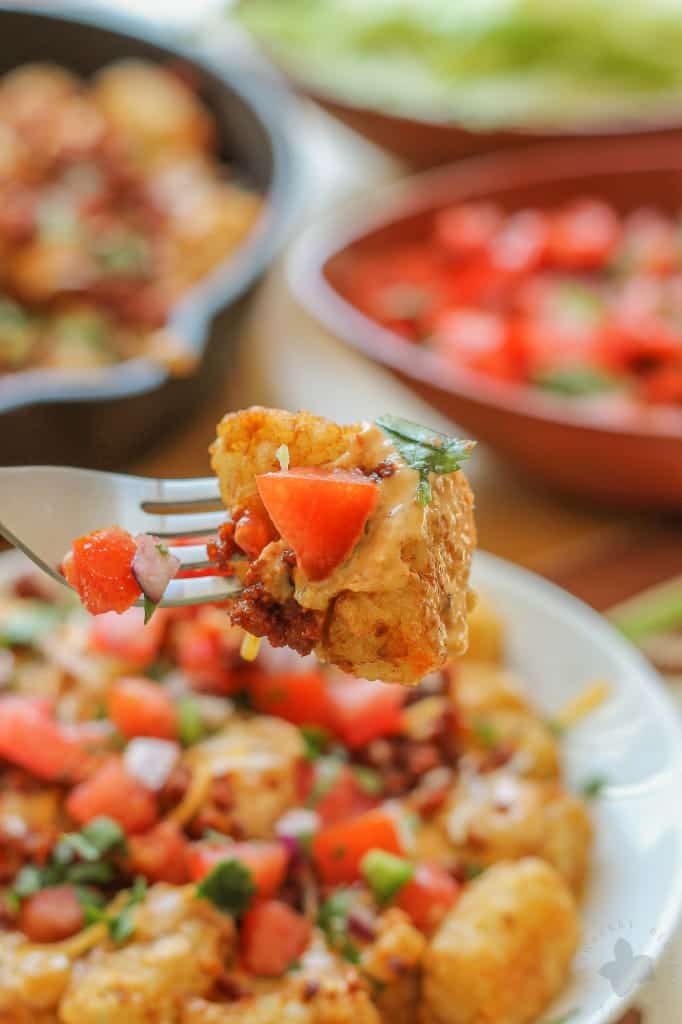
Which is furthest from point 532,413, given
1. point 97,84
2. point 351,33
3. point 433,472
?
point 351,33

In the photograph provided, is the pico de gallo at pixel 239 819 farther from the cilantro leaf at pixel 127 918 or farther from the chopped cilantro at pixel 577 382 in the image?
the chopped cilantro at pixel 577 382

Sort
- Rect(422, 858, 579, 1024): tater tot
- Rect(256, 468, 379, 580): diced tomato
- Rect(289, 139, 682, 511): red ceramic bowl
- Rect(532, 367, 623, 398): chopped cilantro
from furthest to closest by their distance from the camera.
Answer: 1. Rect(532, 367, 623, 398): chopped cilantro
2. Rect(289, 139, 682, 511): red ceramic bowl
3. Rect(422, 858, 579, 1024): tater tot
4. Rect(256, 468, 379, 580): diced tomato

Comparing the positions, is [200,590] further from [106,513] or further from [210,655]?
[210,655]

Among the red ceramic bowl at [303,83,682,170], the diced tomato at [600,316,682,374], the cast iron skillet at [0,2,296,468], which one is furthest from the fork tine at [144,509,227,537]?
the red ceramic bowl at [303,83,682,170]

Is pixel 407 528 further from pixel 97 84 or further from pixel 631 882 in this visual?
pixel 97 84

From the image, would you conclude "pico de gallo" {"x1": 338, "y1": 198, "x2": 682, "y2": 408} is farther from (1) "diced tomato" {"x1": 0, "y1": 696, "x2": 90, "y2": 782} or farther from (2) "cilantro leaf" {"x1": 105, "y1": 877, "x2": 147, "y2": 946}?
(2) "cilantro leaf" {"x1": 105, "y1": 877, "x2": 147, "y2": 946}

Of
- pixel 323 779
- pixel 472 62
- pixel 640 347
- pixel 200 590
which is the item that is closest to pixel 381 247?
pixel 640 347

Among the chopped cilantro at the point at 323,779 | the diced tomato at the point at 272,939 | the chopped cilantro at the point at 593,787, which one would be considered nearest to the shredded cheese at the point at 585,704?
the chopped cilantro at the point at 593,787
